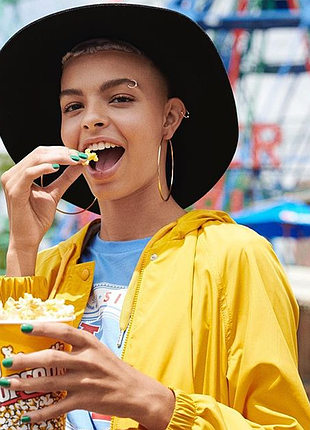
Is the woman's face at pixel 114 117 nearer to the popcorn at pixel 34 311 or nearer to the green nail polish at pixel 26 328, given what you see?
the popcorn at pixel 34 311

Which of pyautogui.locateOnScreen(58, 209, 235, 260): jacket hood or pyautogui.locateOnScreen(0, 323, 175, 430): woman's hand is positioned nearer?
pyautogui.locateOnScreen(0, 323, 175, 430): woman's hand

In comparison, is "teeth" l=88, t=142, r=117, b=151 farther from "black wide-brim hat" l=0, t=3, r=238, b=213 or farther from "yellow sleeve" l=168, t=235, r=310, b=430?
"yellow sleeve" l=168, t=235, r=310, b=430

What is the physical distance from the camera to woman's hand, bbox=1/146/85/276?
1.73 meters

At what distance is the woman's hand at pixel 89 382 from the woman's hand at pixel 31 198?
0.56 meters

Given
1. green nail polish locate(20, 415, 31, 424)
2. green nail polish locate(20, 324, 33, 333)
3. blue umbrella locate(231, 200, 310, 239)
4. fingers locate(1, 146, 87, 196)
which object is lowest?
blue umbrella locate(231, 200, 310, 239)

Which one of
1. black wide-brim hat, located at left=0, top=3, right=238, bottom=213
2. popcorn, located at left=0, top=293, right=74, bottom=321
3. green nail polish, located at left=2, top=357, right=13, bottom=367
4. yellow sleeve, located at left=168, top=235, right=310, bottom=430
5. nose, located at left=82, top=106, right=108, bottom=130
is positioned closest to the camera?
green nail polish, located at left=2, top=357, right=13, bottom=367

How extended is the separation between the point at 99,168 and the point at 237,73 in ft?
45.1

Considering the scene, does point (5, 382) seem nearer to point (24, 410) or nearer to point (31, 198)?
point (24, 410)

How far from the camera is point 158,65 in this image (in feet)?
6.29

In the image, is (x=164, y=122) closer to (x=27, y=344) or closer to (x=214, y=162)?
(x=214, y=162)

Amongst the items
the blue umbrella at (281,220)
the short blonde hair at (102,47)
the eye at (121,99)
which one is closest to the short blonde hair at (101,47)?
the short blonde hair at (102,47)

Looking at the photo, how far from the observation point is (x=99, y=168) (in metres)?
1.81

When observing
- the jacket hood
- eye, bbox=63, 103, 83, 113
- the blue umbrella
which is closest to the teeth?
eye, bbox=63, 103, 83, 113

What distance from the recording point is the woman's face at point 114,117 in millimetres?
1768
